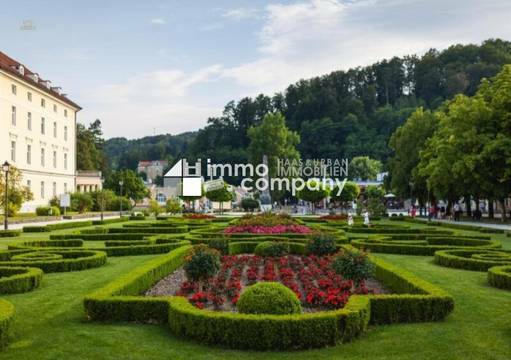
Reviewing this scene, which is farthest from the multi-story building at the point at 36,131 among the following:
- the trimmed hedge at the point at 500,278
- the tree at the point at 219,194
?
the trimmed hedge at the point at 500,278

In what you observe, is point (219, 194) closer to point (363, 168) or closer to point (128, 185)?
point (128, 185)

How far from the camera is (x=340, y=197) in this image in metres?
55.7

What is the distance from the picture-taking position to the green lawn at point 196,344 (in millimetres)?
7039

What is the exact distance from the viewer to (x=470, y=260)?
14.4 m

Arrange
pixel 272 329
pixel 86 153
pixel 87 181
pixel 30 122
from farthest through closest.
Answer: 1. pixel 86 153
2. pixel 87 181
3. pixel 30 122
4. pixel 272 329

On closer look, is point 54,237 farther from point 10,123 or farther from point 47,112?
point 47,112

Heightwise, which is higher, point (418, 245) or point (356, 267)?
point (356, 267)

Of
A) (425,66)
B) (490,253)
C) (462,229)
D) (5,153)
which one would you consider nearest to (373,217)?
(462,229)

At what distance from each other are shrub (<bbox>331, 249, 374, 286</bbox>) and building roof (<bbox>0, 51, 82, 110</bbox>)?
117 ft

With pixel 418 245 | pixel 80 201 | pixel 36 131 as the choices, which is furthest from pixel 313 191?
pixel 418 245

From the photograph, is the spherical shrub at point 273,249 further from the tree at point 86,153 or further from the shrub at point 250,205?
the tree at point 86,153

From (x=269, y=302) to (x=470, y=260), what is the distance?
843 cm

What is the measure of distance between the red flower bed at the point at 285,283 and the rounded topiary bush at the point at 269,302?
145 centimetres

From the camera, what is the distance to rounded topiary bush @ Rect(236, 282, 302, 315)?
783 centimetres
